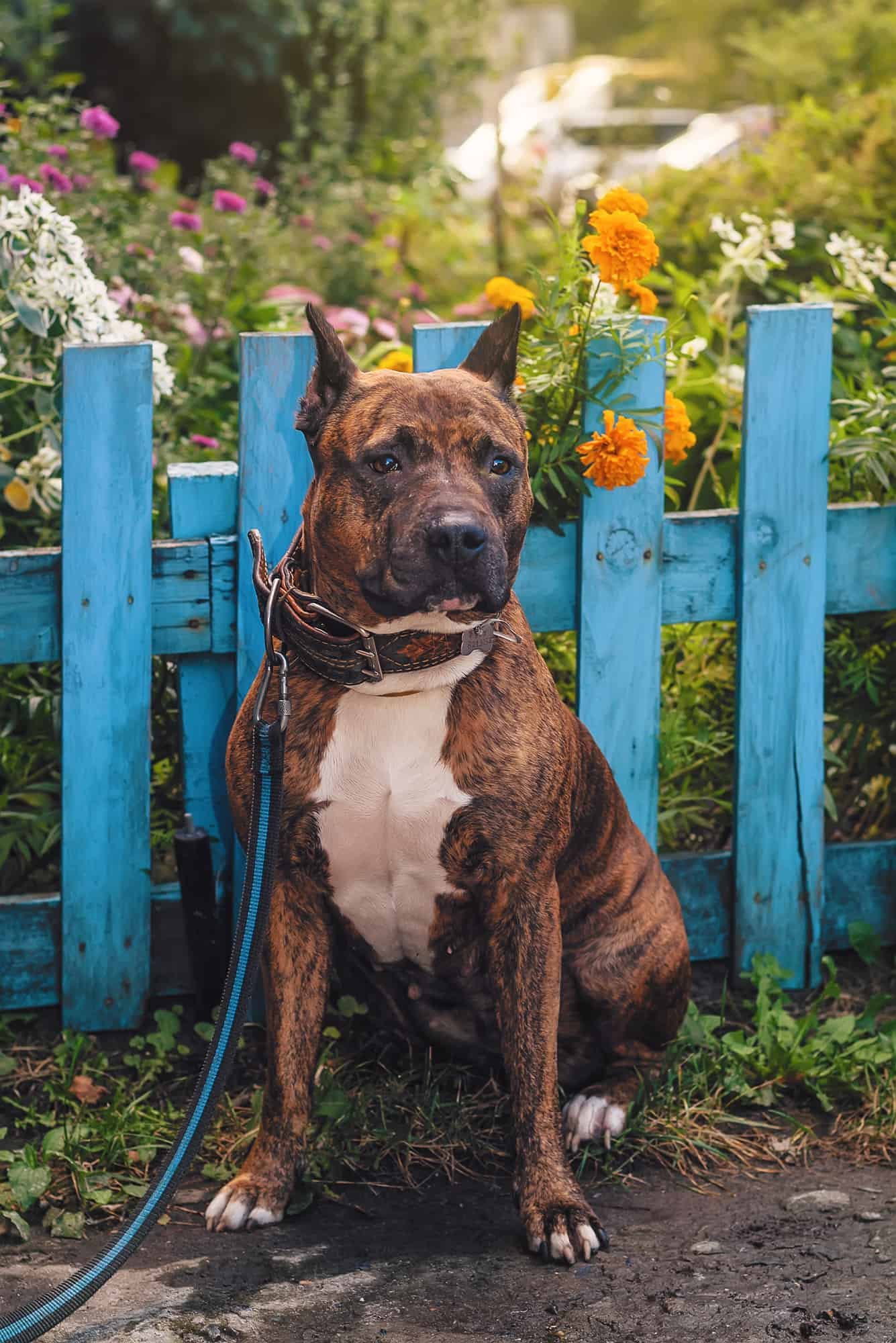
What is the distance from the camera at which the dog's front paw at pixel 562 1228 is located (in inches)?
99.9

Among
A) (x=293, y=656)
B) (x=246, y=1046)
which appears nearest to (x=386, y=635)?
(x=293, y=656)

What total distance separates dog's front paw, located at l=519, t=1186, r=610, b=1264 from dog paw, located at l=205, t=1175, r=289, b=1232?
18.1 inches

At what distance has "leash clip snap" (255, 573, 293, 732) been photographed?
2.48 meters

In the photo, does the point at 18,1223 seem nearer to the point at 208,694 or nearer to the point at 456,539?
the point at 208,694

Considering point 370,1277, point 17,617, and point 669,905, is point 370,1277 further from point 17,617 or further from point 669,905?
point 17,617

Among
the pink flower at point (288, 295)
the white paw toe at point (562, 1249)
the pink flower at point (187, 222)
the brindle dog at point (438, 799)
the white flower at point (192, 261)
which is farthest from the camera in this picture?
the pink flower at point (288, 295)

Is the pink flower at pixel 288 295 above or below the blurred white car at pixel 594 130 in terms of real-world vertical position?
below

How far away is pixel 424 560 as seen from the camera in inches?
90.3

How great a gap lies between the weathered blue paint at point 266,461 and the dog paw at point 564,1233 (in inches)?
49.2

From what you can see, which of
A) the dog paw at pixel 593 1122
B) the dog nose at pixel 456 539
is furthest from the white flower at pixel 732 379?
the dog paw at pixel 593 1122

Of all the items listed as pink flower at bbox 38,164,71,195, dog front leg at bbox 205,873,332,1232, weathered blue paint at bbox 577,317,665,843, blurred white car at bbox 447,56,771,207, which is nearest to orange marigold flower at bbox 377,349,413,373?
weathered blue paint at bbox 577,317,665,843

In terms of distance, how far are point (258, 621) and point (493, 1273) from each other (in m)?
1.40

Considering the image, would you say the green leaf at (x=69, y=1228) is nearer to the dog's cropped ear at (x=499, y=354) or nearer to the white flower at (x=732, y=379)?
the dog's cropped ear at (x=499, y=354)

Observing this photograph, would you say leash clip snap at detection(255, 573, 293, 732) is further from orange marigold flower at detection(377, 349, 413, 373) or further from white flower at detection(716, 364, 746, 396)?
white flower at detection(716, 364, 746, 396)
